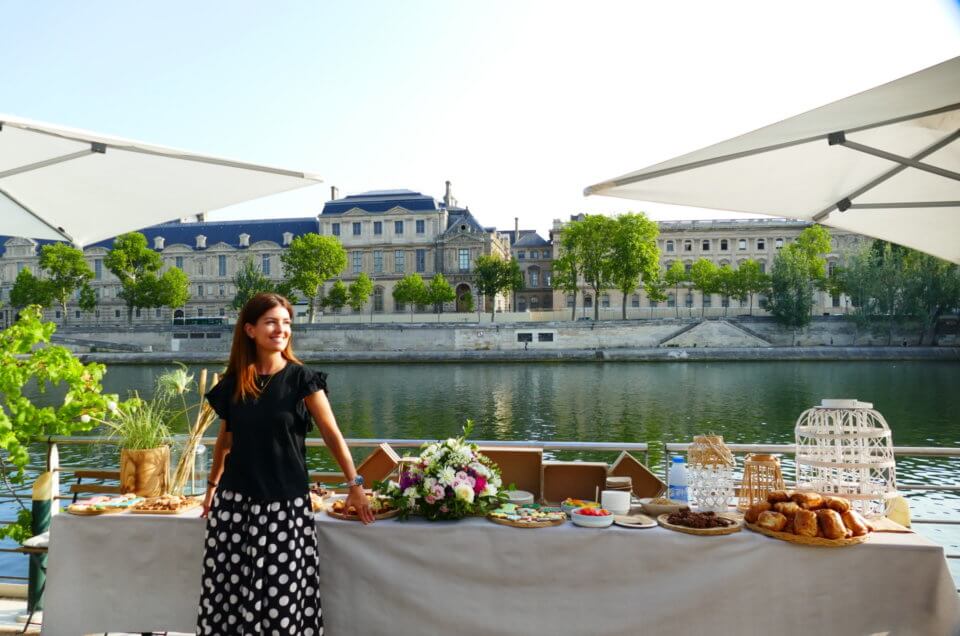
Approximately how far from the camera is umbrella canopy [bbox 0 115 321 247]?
10.3ft

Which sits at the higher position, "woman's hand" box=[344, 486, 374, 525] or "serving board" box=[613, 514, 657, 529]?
"woman's hand" box=[344, 486, 374, 525]

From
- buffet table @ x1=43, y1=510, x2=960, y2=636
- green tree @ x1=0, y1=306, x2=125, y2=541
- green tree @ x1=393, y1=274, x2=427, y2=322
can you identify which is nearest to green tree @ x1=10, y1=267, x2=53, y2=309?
green tree @ x1=393, y1=274, x2=427, y2=322

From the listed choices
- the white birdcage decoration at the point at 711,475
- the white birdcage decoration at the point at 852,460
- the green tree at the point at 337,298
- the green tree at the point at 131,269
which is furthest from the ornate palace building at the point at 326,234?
the white birdcage decoration at the point at 711,475

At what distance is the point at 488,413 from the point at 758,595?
626 inches

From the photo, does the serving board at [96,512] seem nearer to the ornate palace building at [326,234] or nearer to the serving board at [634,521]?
the serving board at [634,521]

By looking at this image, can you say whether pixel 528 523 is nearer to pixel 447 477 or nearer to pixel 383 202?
pixel 447 477

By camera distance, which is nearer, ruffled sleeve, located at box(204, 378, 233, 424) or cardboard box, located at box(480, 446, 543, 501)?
ruffled sleeve, located at box(204, 378, 233, 424)

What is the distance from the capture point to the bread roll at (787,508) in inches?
101

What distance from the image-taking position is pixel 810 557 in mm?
2465

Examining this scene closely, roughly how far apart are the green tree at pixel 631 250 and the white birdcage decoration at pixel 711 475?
41.2m

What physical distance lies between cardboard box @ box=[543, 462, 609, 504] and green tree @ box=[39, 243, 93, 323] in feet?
163

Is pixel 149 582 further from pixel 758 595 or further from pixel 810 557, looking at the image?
pixel 810 557

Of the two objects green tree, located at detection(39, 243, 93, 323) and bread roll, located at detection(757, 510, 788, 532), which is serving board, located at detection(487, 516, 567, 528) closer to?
bread roll, located at detection(757, 510, 788, 532)

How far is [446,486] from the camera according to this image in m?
2.71
